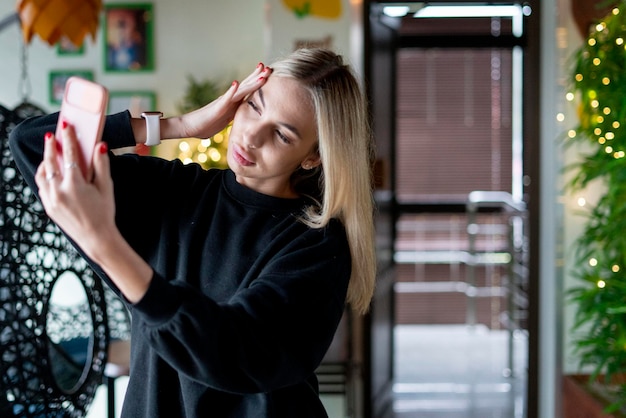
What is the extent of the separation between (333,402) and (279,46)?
173 centimetres

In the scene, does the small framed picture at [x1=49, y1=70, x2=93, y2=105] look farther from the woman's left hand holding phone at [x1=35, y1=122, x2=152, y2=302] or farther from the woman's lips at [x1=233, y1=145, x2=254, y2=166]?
the woman's left hand holding phone at [x1=35, y1=122, x2=152, y2=302]

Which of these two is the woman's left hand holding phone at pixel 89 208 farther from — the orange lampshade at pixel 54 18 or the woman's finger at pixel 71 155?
the orange lampshade at pixel 54 18

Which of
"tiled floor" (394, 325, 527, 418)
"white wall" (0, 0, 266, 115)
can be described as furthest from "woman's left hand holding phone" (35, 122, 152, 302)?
"white wall" (0, 0, 266, 115)

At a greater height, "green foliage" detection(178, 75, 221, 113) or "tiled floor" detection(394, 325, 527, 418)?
"green foliage" detection(178, 75, 221, 113)

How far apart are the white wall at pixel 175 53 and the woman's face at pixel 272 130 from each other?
4.09 meters

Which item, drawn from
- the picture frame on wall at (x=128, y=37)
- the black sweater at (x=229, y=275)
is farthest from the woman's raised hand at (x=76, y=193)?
the picture frame on wall at (x=128, y=37)

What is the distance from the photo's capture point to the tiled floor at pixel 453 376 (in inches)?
192

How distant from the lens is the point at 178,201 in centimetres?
134

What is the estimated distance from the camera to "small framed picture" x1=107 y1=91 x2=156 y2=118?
5.37m

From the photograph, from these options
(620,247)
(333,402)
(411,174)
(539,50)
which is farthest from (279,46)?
(411,174)

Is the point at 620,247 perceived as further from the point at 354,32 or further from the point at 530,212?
the point at 354,32

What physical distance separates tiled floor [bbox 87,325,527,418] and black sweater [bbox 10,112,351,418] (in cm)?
261

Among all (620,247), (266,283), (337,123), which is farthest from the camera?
(620,247)

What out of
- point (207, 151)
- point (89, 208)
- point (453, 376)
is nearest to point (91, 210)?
point (89, 208)
